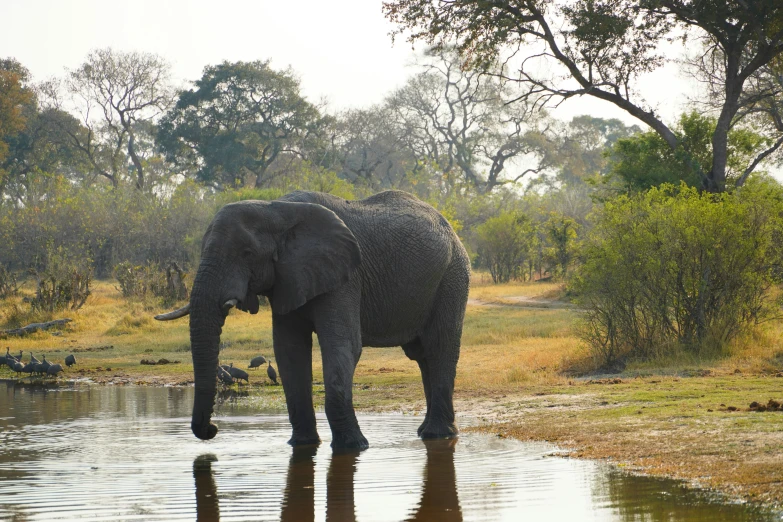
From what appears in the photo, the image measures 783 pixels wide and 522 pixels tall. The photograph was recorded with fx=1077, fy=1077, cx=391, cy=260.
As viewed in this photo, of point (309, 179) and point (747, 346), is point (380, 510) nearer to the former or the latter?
point (747, 346)

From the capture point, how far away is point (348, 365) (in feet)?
30.0

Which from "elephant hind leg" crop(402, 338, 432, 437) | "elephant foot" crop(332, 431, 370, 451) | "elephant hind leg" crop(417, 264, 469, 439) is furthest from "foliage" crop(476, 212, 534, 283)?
"elephant foot" crop(332, 431, 370, 451)

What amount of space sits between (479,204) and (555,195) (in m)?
4.98

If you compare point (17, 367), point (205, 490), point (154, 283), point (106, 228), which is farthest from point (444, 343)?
point (106, 228)

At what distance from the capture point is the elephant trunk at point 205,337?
8.42 metres

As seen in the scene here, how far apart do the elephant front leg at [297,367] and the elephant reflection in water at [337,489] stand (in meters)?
0.28

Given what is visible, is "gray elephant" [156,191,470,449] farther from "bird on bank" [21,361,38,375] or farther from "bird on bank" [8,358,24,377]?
"bird on bank" [8,358,24,377]

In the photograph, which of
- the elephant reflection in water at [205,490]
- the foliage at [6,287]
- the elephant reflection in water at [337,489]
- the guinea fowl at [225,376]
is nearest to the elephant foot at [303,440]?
the elephant reflection in water at [337,489]

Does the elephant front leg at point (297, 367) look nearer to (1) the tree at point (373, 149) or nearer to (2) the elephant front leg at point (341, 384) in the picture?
(2) the elephant front leg at point (341, 384)

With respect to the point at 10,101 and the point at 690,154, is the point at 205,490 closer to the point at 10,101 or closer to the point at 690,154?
the point at 690,154

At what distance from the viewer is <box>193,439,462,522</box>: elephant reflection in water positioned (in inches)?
269

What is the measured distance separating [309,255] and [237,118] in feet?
165

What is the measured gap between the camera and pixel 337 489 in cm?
770

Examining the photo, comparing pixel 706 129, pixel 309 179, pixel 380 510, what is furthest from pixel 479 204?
pixel 380 510
